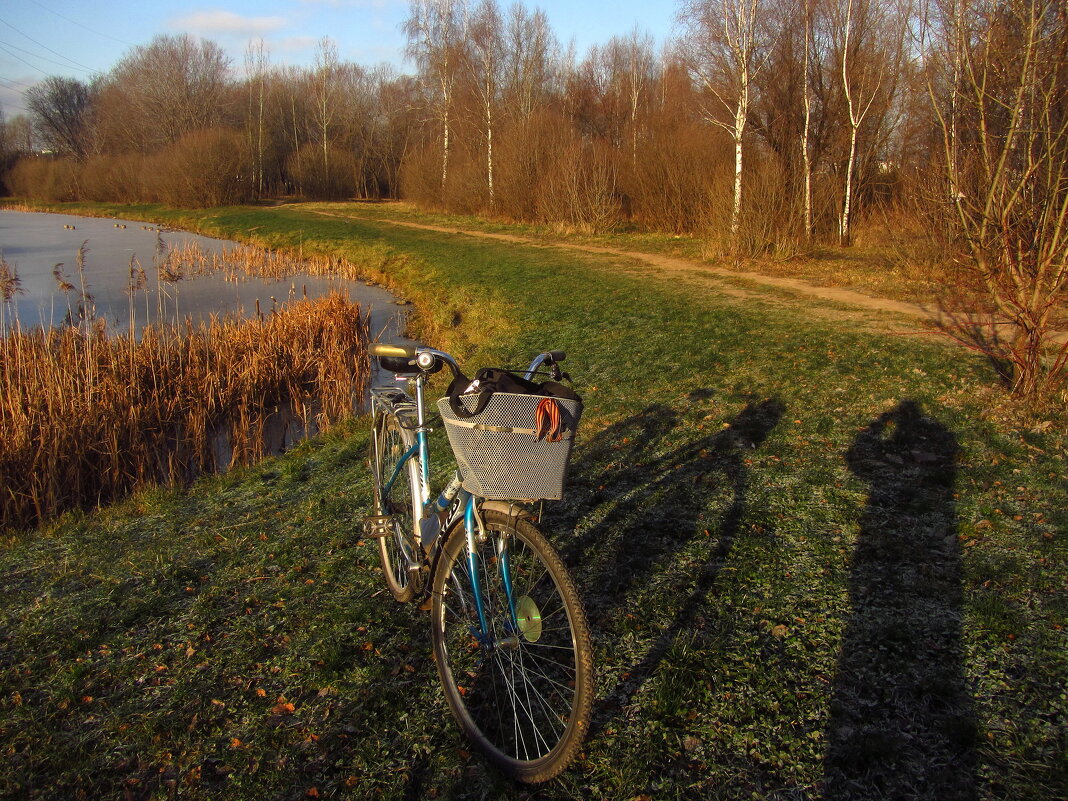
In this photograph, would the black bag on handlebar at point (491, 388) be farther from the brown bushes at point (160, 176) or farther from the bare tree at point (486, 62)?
the brown bushes at point (160, 176)

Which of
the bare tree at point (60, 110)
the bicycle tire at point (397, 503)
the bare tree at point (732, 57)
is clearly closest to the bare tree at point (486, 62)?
the bare tree at point (732, 57)

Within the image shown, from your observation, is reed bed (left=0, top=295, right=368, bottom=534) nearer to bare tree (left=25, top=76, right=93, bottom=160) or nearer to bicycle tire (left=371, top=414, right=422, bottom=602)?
bicycle tire (left=371, top=414, right=422, bottom=602)

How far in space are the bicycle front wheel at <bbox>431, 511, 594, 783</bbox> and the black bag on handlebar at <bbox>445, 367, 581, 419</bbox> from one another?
418 mm

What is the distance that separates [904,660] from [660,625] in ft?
3.40

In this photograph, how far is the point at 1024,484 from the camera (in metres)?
4.74

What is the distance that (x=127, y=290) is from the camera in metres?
14.5

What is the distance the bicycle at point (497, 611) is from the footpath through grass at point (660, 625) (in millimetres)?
175

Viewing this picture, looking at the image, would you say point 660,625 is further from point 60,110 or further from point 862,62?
point 60,110

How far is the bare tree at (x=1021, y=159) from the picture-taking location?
585 cm

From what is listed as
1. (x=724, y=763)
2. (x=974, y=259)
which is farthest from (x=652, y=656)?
(x=974, y=259)

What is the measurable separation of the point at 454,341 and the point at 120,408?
508cm

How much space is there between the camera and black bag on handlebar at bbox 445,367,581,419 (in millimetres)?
2197

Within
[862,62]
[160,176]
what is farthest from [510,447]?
[160,176]

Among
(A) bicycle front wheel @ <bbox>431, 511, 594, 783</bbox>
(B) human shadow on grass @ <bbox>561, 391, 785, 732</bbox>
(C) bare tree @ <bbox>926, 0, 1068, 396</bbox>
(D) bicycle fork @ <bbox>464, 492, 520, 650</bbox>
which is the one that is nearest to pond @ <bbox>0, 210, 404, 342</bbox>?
(B) human shadow on grass @ <bbox>561, 391, 785, 732</bbox>
